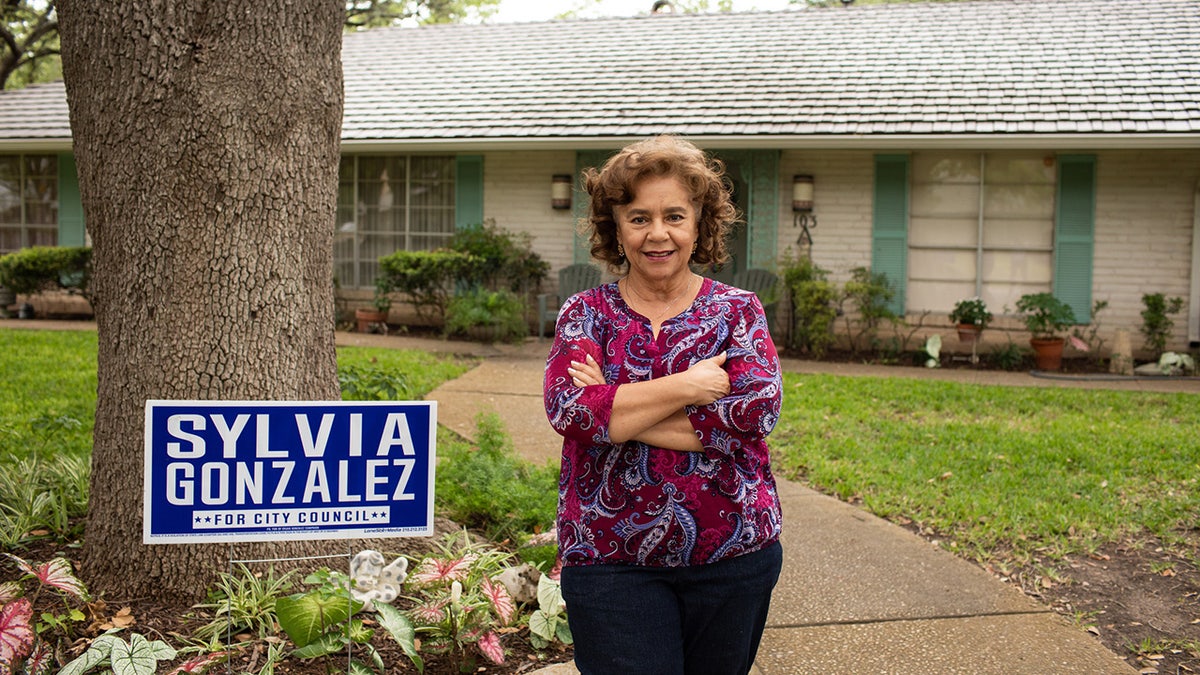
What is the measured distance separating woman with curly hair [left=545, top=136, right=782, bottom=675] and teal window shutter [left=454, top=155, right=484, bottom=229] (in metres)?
11.3

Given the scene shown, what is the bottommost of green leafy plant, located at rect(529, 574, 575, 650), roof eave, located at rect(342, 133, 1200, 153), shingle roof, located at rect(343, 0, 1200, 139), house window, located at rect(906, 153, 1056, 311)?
green leafy plant, located at rect(529, 574, 575, 650)

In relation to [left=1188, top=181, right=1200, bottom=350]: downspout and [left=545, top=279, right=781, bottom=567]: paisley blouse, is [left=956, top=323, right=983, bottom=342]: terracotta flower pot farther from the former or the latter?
[left=545, top=279, right=781, bottom=567]: paisley blouse

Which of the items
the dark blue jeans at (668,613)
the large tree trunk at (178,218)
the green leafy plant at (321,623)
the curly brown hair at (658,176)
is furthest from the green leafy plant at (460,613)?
the curly brown hair at (658,176)

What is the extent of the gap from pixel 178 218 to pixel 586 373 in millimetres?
1945

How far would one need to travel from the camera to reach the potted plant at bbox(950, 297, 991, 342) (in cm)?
1126

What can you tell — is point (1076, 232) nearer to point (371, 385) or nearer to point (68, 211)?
point (371, 385)

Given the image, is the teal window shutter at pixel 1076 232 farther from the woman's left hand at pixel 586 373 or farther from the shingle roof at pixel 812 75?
the woman's left hand at pixel 586 373

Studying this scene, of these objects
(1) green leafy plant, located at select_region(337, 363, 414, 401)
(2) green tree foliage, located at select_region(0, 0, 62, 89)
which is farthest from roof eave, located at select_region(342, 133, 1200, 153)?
(2) green tree foliage, located at select_region(0, 0, 62, 89)

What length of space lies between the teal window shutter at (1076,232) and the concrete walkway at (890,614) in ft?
22.9

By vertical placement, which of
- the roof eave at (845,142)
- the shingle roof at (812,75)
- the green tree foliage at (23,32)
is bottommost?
the roof eave at (845,142)

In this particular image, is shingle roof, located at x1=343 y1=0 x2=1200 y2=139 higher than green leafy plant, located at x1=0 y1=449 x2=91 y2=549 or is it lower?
higher

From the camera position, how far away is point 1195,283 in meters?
11.3

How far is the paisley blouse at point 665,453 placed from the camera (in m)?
2.25

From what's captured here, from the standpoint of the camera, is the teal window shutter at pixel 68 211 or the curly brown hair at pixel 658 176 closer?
the curly brown hair at pixel 658 176
